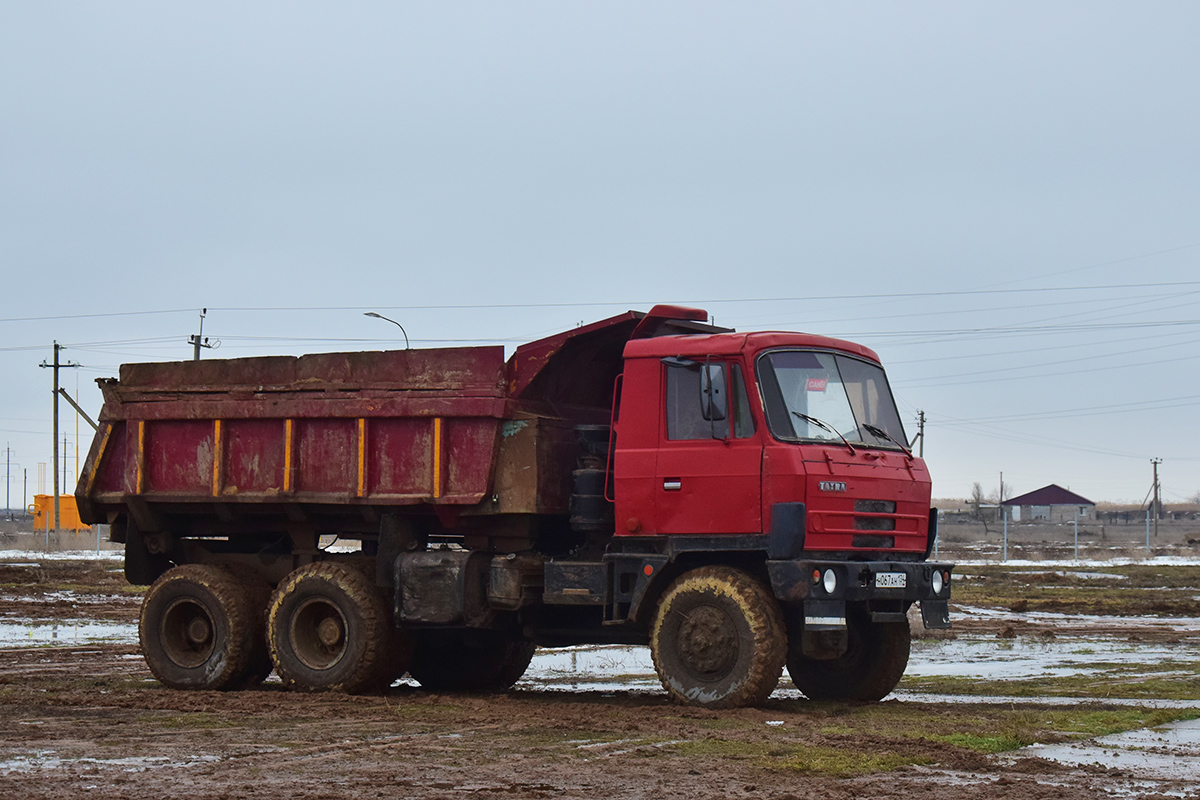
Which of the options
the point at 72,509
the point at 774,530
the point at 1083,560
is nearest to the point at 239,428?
the point at 774,530

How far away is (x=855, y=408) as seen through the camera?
1252 cm

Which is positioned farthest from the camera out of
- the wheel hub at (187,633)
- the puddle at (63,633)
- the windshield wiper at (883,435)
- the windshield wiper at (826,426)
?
the puddle at (63,633)

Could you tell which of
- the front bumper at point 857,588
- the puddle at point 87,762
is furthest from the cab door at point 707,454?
the puddle at point 87,762

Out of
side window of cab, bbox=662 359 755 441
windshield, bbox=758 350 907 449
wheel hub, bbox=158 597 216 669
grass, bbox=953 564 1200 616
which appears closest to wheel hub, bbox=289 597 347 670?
wheel hub, bbox=158 597 216 669

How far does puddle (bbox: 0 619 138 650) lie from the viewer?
1953cm

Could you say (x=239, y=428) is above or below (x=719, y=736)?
above

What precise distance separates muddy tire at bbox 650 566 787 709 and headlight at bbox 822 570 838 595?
42cm

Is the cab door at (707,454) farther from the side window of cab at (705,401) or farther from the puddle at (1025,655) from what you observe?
the puddle at (1025,655)

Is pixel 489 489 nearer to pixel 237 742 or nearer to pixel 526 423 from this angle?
pixel 526 423

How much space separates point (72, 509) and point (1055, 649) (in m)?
69.0

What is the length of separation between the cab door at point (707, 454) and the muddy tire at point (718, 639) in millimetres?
439

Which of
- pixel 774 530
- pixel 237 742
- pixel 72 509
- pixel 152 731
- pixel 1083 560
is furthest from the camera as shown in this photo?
pixel 72 509

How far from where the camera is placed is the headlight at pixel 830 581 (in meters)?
11.5

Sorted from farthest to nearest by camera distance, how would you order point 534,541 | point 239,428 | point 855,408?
point 239,428 → point 534,541 → point 855,408
